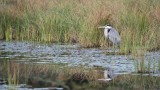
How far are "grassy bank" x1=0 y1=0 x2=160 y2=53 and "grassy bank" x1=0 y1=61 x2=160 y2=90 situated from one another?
7.71 ft

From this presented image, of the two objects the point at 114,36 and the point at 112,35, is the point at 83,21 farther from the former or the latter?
the point at 114,36

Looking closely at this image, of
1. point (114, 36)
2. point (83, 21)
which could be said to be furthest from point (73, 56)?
point (83, 21)

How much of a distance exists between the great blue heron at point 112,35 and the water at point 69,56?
54 cm

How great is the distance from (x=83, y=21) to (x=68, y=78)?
5.11 meters

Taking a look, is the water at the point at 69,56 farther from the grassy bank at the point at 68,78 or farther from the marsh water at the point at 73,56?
the grassy bank at the point at 68,78

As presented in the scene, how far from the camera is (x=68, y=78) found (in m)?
9.23

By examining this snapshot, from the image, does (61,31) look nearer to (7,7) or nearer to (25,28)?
(25,28)

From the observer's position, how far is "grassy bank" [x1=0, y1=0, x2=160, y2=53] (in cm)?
1294

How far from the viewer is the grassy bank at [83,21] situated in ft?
42.5

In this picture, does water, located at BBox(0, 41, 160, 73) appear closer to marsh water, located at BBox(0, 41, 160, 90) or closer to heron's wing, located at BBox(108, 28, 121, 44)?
marsh water, located at BBox(0, 41, 160, 90)

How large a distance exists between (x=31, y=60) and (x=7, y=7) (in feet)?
19.3

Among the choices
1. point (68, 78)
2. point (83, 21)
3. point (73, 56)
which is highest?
point (83, 21)

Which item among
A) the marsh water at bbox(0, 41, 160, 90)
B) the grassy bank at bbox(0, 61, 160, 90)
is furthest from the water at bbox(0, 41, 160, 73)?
the grassy bank at bbox(0, 61, 160, 90)

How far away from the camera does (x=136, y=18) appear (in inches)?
525
